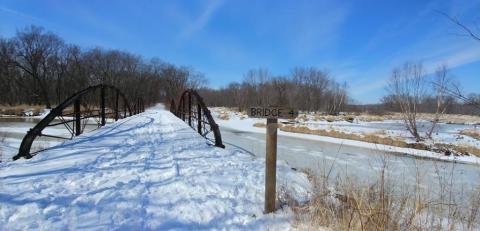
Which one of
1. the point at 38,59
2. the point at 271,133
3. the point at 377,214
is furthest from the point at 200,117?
the point at 38,59

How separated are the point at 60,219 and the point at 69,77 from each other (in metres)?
62.4

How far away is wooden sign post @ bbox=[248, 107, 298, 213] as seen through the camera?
11.3ft

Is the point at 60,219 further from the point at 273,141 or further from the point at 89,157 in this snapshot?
the point at 89,157

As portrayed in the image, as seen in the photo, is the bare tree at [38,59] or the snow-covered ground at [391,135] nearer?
the snow-covered ground at [391,135]

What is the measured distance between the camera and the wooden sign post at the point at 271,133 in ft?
11.3

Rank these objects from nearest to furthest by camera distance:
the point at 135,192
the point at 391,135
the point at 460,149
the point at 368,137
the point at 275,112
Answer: the point at 275,112, the point at 135,192, the point at 460,149, the point at 368,137, the point at 391,135

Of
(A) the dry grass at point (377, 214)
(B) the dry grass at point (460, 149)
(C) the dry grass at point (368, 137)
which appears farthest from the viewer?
(C) the dry grass at point (368, 137)

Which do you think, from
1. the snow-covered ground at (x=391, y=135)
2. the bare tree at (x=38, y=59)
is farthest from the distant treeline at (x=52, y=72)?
the snow-covered ground at (x=391, y=135)

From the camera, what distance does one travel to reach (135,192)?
13.0 feet

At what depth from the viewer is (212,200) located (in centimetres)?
382

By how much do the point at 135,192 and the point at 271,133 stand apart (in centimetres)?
182

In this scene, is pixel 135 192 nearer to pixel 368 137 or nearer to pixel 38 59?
pixel 368 137

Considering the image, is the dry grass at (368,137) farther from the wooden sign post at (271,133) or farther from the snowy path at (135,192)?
the wooden sign post at (271,133)

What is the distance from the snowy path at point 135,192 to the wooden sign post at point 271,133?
0.60 feet
